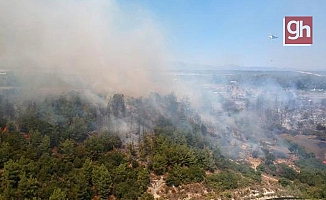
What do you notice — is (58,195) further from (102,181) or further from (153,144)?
(153,144)

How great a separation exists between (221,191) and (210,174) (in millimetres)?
1681

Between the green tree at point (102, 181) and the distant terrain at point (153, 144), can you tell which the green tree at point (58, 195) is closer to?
the distant terrain at point (153, 144)

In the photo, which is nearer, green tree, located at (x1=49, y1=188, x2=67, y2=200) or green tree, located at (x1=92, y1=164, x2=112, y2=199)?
green tree, located at (x1=49, y1=188, x2=67, y2=200)

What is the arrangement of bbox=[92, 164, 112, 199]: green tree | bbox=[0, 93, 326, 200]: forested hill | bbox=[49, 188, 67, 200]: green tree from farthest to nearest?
bbox=[92, 164, 112, 199]: green tree < bbox=[0, 93, 326, 200]: forested hill < bbox=[49, 188, 67, 200]: green tree

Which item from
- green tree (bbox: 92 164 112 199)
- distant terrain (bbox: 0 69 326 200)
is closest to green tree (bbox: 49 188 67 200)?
distant terrain (bbox: 0 69 326 200)

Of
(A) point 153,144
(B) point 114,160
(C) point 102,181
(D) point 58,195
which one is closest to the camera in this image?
(D) point 58,195

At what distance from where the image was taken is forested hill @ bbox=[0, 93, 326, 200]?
Answer: 40.3 ft

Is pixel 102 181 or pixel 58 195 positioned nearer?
pixel 58 195

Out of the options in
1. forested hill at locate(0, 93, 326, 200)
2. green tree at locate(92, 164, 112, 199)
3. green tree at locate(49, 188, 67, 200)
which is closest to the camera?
→ green tree at locate(49, 188, 67, 200)

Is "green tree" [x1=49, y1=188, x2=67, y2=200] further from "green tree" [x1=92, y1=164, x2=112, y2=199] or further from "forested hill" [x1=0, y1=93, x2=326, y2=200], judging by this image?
"green tree" [x1=92, y1=164, x2=112, y2=199]

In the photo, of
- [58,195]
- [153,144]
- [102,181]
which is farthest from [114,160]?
[58,195]

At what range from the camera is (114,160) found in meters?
14.6

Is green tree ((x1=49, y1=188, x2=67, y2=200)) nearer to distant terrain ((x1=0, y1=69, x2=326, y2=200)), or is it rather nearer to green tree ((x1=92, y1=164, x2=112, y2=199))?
distant terrain ((x1=0, y1=69, x2=326, y2=200))

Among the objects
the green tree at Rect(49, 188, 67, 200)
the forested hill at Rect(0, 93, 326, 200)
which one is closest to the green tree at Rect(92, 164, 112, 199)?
the forested hill at Rect(0, 93, 326, 200)
